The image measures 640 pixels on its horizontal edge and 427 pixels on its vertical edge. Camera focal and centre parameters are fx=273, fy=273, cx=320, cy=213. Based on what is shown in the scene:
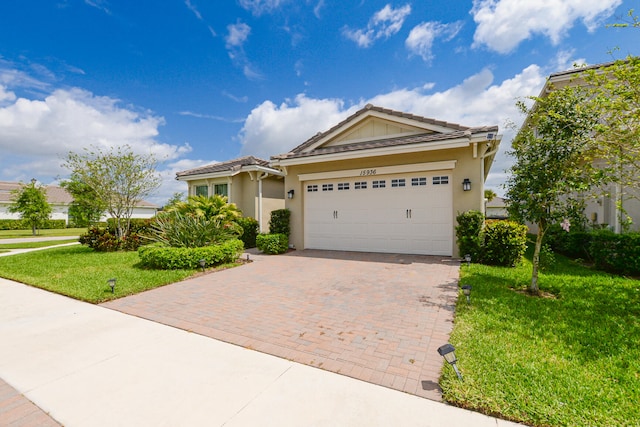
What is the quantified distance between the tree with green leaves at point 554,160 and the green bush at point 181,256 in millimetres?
8479

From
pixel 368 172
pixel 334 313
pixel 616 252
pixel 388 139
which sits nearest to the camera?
pixel 334 313

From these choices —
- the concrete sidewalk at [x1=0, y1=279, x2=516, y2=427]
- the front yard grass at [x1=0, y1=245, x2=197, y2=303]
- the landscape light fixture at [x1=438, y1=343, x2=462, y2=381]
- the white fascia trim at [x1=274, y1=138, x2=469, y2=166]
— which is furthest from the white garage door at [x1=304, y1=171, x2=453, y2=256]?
the concrete sidewalk at [x1=0, y1=279, x2=516, y2=427]

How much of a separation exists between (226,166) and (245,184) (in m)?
1.65

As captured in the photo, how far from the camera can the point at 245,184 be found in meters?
16.7

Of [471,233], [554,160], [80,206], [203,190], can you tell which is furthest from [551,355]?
[80,206]

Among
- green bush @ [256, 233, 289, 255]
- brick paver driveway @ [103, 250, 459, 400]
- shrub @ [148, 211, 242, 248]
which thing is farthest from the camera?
green bush @ [256, 233, 289, 255]

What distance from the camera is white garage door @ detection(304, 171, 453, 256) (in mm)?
9938

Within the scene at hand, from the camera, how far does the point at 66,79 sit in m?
11.6

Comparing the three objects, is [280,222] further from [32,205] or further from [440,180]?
[32,205]

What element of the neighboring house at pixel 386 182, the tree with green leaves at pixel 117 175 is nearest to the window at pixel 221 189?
the tree with green leaves at pixel 117 175

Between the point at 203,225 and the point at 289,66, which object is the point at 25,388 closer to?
the point at 203,225

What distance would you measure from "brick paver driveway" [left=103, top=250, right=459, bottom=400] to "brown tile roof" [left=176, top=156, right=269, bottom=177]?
8369 mm

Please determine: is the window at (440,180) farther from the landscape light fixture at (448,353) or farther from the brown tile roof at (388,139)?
the landscape light fixture at (448,353)

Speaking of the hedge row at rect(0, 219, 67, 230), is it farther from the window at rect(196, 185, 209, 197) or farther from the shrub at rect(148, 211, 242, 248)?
the shrub at rect(148, 211, 242, 248)
